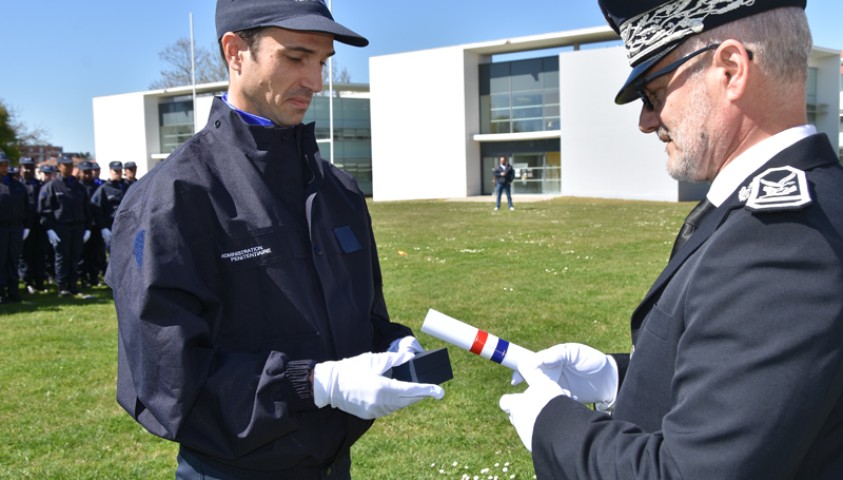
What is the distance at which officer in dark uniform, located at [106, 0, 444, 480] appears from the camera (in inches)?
80.1

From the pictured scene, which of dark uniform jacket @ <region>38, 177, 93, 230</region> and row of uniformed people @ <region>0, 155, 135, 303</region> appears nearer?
row of uniformed people @ <region>0, 155, 135, 303</region>

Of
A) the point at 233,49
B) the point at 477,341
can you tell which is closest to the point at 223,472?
the point at 477,341

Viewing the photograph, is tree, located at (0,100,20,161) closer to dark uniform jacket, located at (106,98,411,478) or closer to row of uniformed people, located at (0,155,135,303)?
row of uniformed people, located at (0,155,135,303)

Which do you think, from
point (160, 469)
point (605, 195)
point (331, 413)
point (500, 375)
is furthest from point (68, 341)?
point (605, 195)

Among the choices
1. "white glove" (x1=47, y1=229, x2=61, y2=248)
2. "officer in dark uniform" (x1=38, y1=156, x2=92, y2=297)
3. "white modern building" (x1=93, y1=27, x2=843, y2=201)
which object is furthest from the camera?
"white modern building" (x1=93, y1=27, x2=843, y2=201)

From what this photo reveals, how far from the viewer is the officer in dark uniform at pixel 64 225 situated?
12.7 m

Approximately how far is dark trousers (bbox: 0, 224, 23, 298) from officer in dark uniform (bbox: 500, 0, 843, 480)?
1240cm

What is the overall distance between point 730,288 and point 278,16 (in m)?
1.59

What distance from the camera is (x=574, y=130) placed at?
39469 mm

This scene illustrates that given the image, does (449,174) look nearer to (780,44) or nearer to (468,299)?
(468,299)

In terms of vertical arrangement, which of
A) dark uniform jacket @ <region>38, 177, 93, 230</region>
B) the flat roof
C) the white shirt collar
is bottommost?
dark uniform jacket @ <region>38, 177, 93, 230</region>

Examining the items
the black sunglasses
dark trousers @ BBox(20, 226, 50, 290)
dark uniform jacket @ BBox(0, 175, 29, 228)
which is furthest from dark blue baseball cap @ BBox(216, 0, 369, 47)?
dark trousers @ BBox(20, 226, 50, 290)

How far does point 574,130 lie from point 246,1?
38.5m

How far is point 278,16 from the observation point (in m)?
2.29
